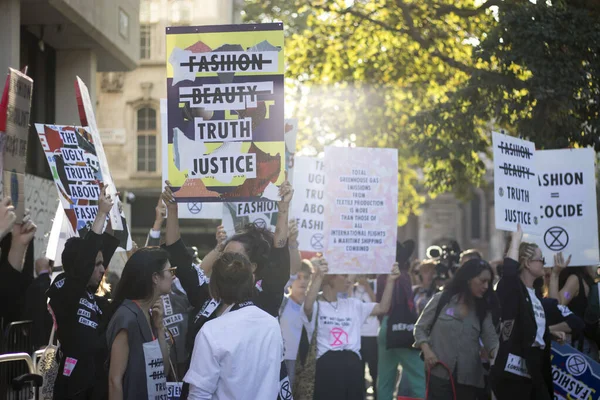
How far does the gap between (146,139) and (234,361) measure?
105 ft

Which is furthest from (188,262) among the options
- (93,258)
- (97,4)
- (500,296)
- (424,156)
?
(424,156)

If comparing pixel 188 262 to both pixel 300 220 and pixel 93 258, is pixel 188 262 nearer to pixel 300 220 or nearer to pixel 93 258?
pixel 93 258

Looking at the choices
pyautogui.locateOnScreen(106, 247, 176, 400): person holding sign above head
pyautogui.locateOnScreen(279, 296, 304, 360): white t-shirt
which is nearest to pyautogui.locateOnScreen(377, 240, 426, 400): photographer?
pyautogui.locateOnScreen(279, 296, 304, 360): white t-shirt

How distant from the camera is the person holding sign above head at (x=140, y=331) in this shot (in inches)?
235

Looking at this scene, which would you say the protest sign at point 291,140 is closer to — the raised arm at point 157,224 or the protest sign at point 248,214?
the protest sign at point 248,214

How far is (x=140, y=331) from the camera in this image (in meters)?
6.10

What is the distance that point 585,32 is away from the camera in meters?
15.4

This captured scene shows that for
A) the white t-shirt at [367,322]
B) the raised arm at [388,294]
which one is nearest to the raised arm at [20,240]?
the raised arm at [388,294]

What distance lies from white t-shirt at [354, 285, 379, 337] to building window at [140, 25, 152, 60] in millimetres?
23400

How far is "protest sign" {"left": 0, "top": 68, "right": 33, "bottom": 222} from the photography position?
6.62m

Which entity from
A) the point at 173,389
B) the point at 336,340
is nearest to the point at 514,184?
the point at 336,340

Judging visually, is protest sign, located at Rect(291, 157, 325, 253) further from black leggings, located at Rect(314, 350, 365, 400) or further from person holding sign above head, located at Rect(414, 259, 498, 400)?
person holding sign above head, located at Rect(414, 259, 498, 400)

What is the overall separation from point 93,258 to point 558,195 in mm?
5795

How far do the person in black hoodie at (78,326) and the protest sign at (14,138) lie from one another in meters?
0.55
